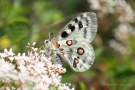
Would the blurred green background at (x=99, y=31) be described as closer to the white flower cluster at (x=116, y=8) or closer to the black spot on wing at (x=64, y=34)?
the white flower cluster at (x=116, y=8)

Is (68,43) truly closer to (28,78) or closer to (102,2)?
(28,78)

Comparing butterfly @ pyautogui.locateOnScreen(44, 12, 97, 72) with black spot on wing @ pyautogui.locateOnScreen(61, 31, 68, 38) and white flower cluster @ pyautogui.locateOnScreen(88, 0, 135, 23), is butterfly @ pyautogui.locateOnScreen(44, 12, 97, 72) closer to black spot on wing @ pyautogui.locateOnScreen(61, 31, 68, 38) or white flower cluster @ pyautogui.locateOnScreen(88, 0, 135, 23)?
black spot on wing @ pyautogui.locateOnScreen(61, 31, 68, 38)

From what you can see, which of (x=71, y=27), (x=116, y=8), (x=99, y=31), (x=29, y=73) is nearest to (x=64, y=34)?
(x=71, y=27)

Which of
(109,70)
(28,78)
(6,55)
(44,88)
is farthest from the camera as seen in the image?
(109,70)

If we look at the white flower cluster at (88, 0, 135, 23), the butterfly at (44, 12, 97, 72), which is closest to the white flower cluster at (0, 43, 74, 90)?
the butterfly at (44, 12, 97, 72)

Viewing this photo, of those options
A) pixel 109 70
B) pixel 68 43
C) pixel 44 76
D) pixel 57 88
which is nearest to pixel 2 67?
pixel 44 76

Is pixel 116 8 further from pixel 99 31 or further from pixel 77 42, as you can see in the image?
pixel 77 42

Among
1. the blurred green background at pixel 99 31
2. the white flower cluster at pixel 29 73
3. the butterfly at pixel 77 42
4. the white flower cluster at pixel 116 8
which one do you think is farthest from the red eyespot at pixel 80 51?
the white flower cluster at pixel 116 8
